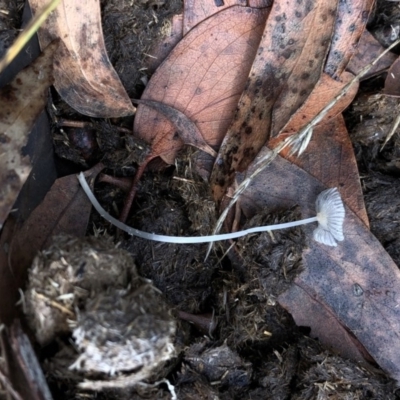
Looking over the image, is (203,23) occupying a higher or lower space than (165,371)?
higher

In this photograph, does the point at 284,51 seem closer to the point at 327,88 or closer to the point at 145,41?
the point at 327,88

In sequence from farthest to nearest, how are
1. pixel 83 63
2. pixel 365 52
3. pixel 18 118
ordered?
pixel 365 52
pixel 83 63
pixel 18 118

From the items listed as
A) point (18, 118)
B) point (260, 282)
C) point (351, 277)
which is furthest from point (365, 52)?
point (18, 118)

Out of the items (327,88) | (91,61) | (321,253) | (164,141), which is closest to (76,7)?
(91,61)

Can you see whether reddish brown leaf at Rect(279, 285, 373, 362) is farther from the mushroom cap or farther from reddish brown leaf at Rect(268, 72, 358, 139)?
reddish brown leaf at Rect(268, 72, 358, 139)

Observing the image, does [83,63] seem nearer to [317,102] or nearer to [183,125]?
[183,125]
